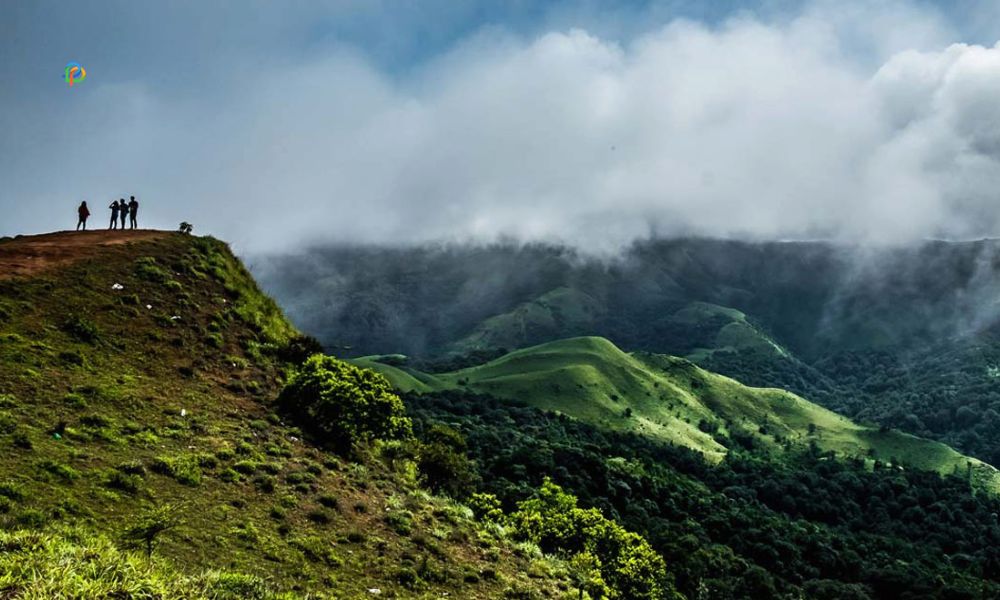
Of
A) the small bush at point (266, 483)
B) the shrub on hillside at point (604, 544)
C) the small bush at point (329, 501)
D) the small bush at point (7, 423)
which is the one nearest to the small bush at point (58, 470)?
the small bush at point (7, 423)

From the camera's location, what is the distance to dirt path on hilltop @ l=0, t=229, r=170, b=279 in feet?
133

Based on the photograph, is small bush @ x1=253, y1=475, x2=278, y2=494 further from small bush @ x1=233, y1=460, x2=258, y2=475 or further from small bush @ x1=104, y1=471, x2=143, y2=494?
small bush @ x1=104, y1=471, x2=143, y2=494

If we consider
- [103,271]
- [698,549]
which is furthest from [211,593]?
[698,549]

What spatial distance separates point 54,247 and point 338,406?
A: 77.6 feet

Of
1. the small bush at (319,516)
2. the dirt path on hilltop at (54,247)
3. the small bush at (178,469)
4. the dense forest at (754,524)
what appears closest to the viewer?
the small bush at (178,469)

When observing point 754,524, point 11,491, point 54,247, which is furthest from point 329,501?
point 754,524

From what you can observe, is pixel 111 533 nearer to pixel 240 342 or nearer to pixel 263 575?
pixel 263 575

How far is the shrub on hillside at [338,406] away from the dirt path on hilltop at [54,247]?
17331mm

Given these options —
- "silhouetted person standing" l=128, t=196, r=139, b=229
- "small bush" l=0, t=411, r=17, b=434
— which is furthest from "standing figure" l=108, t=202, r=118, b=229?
"small bush" l=0, t=411, r=17, b=434

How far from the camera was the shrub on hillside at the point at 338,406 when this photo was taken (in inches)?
1489

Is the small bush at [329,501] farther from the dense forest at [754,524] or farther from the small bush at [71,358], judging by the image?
the dense forest at [754,524]

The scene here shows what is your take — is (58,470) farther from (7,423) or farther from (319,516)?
(319,516)

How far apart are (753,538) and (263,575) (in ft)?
435

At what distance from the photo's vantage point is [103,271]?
42.6 m
